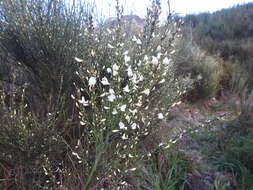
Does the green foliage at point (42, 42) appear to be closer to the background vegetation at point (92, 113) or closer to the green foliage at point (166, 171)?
the background vegetation at point (92, 113)

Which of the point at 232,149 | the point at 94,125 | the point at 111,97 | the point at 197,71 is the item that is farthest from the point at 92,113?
the point at 197,71

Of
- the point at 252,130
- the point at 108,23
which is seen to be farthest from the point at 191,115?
the point at 108,23

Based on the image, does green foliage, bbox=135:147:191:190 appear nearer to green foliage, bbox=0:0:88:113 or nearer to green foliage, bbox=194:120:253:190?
green foliage, bbox=194:120:253:190

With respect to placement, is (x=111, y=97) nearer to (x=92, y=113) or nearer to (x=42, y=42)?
(x=92, y=113)

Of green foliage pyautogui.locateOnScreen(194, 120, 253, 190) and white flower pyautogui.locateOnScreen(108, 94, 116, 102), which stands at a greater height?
white flower pyautogui.locateOnScreen(108, 94, 116, 102)

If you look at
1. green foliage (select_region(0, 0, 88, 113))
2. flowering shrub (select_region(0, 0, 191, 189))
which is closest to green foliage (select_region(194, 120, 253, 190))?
flowering shrub (select_region(0, 0, 191, 189))

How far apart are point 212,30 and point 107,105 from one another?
28.6ft

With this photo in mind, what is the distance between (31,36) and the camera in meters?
2.00

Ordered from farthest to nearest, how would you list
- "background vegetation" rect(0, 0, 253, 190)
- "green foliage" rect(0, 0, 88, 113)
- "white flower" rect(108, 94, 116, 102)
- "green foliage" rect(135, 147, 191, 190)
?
"green foliage" rect(0, 0, 88, 113)
"green foliage" rect(135, 147, 191, 190)
"background vegetation" rect(0, 0, 253, 190)
"white flower" rect(108, 94, 116, 102)

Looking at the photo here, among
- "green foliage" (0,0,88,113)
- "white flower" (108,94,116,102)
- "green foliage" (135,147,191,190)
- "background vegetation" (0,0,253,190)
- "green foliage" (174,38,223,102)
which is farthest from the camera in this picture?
"green foliage" (174,38,223,102)

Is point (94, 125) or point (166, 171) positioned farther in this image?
point (166, 171)

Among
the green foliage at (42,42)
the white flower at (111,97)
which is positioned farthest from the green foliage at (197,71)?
the white flower at (111,97)

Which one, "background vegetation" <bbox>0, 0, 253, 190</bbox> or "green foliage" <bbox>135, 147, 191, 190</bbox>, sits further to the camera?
"green foliage" <bbox>135, 147, 191, 190</bbox>

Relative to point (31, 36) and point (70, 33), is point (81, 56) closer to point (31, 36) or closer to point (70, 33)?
point (70, 33)
